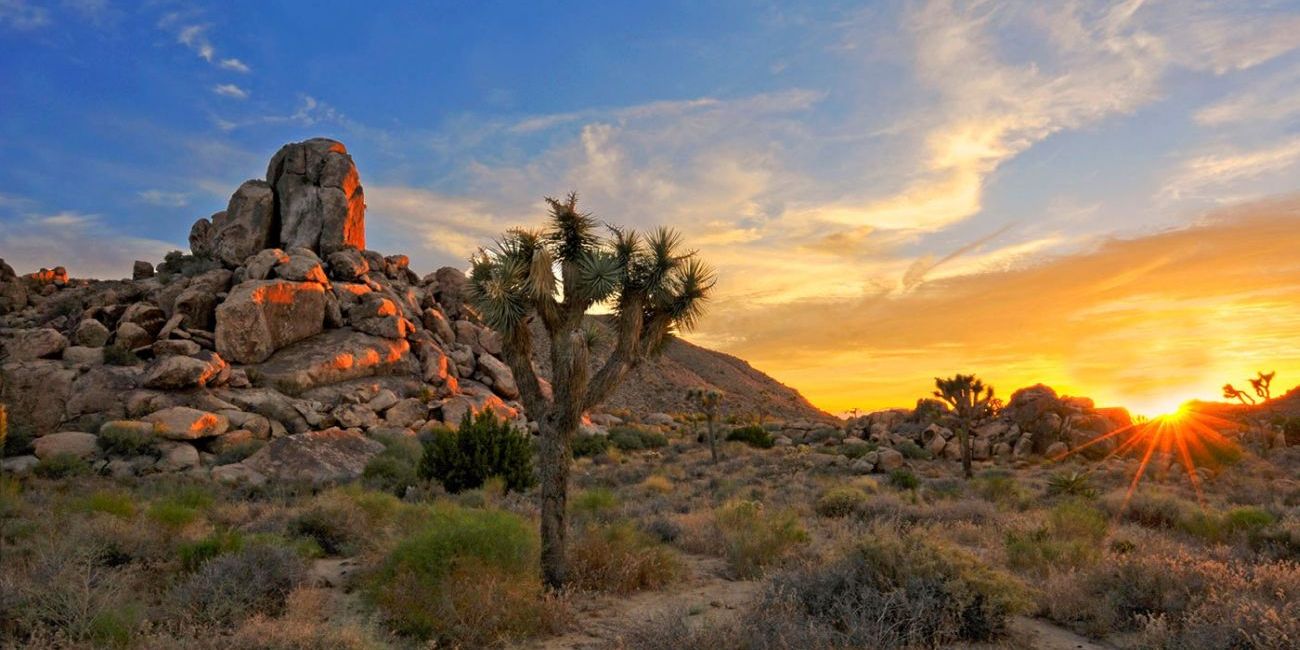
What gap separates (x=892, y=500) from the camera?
18.1m

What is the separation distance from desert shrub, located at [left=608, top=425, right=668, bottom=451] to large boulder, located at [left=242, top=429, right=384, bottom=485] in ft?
43.6

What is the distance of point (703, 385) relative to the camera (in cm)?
7625

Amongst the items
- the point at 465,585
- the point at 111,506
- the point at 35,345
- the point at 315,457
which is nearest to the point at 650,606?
the point at 465,585

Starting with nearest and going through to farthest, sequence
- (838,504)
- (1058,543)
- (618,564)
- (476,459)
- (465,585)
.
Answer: (465,585) < (618,564) < (1058,543) < (838,504) < (476,459)

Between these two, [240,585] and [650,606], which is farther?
[650,606]

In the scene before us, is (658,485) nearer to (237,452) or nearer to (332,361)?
(237,452)

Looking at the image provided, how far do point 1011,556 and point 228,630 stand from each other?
1109 cm

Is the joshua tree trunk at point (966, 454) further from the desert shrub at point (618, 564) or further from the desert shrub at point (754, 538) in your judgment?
the desert shrub at point (618, 564)

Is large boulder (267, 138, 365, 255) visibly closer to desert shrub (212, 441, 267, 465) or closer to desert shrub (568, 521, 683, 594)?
desert shrub (212, 441, 267, 465)

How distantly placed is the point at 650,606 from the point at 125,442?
28737 mm

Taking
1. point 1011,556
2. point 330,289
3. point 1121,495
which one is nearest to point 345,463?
point 330,289

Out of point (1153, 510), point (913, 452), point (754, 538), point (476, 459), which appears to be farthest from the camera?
point (913, 452)

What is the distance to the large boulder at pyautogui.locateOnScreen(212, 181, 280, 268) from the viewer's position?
150 feet

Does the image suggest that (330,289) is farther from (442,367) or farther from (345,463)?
(345,463)
